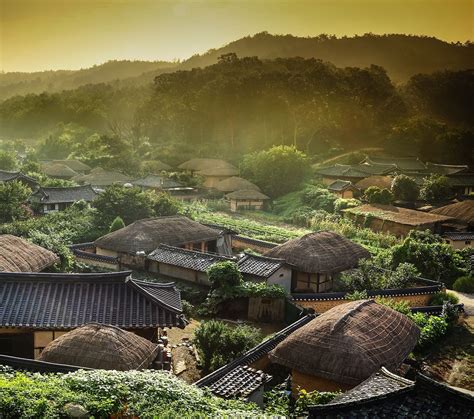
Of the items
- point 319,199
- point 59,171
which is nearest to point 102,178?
point 59,171

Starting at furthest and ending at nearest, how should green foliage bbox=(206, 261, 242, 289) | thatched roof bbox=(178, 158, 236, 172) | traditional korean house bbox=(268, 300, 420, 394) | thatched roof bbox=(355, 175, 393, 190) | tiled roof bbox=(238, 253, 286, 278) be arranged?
thatched roof bbox=(178, 158, 236, 172) < thatched roof bbox=(355, 175, 393, 190) < tiled roof bbox=(238, 253, 286, 278) < green foliage bbox=(206, 261, 242, 289) < traditional korean house bbox=(268, 300, 420, 394)

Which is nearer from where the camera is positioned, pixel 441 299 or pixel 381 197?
pixel 441 299

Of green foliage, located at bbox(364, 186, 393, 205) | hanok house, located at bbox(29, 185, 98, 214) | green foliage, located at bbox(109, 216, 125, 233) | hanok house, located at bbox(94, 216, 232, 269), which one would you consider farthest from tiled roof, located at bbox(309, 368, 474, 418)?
green foliage, located at bbox(364, 186, 393, 205)

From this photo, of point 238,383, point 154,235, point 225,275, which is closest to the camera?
point 238,383

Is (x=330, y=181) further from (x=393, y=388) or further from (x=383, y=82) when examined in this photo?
(x=393, y=388)

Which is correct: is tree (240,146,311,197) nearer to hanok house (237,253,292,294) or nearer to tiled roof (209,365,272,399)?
hanok house (237,253,292,294)

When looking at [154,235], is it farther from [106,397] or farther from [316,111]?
[316,111]

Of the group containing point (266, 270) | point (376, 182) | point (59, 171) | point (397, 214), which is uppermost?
point (59, 171)

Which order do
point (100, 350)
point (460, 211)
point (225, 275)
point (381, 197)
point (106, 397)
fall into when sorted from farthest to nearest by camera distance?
point (381, 197)
point (460, 211)
point (225, 275)
point (100, 350)
point (106, 397)
